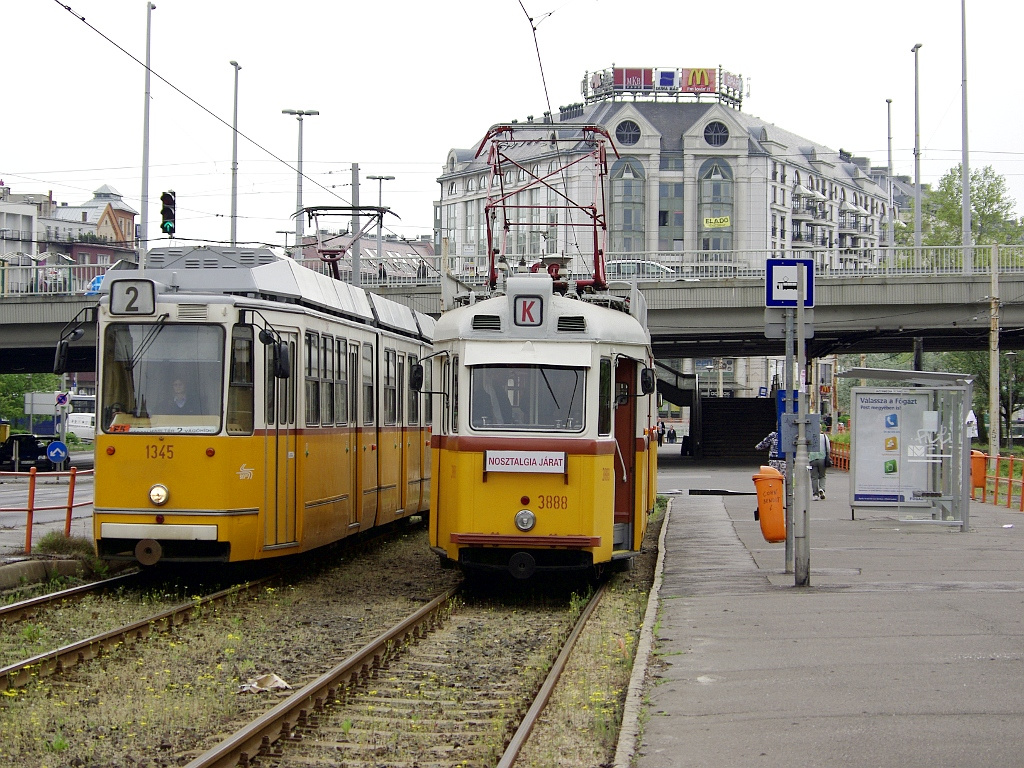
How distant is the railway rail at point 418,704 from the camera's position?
265 inches

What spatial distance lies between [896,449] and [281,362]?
11.6 metres

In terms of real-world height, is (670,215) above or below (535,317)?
above

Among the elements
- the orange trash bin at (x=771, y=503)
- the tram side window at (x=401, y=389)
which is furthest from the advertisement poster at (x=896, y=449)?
the tram side window at (x=401, y=389)

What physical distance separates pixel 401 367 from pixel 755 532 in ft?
18.2

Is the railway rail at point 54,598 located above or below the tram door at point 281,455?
below

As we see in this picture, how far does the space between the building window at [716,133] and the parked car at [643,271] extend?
5200 cm

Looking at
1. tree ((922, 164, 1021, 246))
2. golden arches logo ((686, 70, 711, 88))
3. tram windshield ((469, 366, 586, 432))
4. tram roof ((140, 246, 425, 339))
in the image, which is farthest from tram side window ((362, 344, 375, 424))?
golden arches logo ((686, 70, 711, 88))

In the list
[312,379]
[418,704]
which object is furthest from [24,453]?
[418,704]

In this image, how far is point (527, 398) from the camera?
12141mm

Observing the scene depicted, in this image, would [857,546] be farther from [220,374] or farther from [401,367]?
[220,374]

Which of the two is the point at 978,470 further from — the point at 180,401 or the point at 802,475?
the point at 180,401

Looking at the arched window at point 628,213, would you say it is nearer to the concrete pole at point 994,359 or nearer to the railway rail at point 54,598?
the concrete pole at point 994,359

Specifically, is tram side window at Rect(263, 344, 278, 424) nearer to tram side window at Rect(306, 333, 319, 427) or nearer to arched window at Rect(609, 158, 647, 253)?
tram side window at Rect(306, 333, 319, 427)

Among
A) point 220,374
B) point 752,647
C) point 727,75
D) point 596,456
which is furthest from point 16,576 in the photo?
point 727,75
